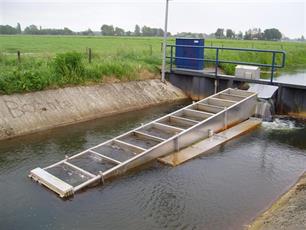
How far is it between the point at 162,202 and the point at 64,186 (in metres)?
1.98

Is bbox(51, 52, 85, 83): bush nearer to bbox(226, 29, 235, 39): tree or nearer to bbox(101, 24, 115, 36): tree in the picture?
bbox(101, 24, 115, 36): tree

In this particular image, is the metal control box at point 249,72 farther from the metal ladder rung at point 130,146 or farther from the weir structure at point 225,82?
the metal ladder rung at point 130,146

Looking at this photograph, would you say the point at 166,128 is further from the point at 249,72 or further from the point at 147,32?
the point at 147,32

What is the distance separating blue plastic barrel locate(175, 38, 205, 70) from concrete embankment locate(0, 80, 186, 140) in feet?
4.88

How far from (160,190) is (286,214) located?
2486 millimetres

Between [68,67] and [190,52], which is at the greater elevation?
[190,52]

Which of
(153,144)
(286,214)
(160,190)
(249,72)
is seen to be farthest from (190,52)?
(286,214)

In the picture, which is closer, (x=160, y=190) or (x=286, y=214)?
(x=286, y=214)

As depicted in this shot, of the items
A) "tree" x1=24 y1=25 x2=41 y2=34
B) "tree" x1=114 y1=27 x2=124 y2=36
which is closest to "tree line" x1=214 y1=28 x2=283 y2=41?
"tree" x1=114 y1=27 x2=124 y2=36

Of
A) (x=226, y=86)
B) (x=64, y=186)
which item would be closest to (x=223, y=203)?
(x=64, y=186)

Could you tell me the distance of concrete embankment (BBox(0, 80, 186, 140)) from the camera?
34.6 ft

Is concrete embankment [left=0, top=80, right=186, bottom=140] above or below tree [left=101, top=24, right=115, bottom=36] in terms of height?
below

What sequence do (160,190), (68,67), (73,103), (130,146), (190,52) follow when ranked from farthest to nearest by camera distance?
(190,52), (68,67), (73,103), (130,146), (160,190)

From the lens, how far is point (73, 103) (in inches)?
487
